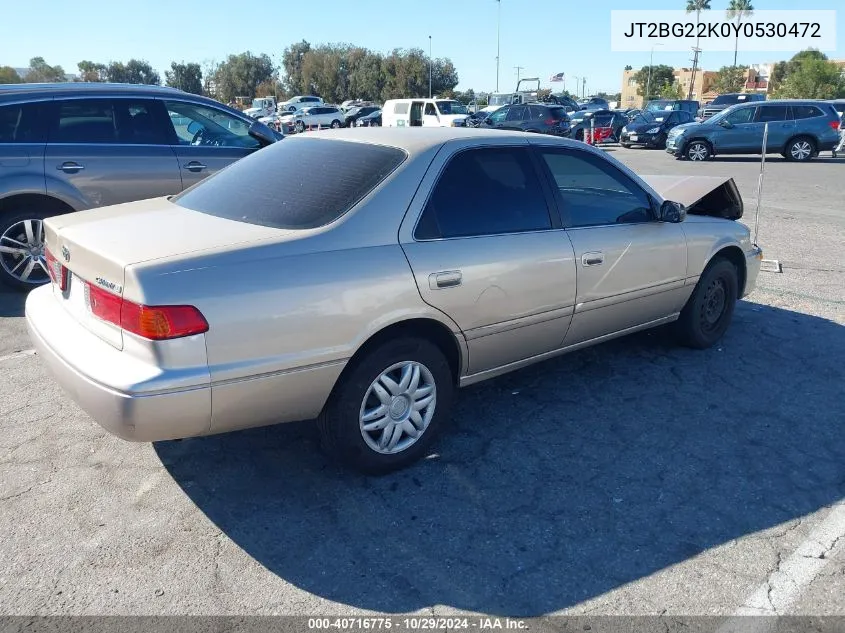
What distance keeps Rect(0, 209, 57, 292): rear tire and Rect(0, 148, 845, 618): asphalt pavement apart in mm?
1793

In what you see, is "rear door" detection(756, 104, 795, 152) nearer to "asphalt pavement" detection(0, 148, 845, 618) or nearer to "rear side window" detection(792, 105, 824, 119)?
"rear side window" detection(792, 105, 824, 119)

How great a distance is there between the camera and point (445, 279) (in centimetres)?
341

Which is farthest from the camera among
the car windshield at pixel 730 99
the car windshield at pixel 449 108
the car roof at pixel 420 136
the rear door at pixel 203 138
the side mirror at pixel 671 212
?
the car windshield at pixel 730 99

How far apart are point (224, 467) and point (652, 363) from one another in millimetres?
3017

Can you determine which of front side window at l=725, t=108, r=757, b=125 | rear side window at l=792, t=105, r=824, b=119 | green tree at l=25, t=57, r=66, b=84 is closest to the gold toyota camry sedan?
front side window at l=725, t=108, r=757, b=125

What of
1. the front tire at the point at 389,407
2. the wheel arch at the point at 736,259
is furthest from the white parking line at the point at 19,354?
the wheel arch at the point at 736,259

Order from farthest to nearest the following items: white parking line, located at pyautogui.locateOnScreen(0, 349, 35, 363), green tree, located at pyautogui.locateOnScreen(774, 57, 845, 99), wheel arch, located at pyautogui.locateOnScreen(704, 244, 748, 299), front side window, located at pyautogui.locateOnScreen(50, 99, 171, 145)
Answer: green tree, located at pyautogui.locateOnScreen(774, 57, 845, 99) → front side window, located at pyautogui.locateOnScreen(50, 99, 171, 145) → wheel arch, located at pyautogui.locateOnScreen(704, 244, 748, 299) → white parking line, located at pyautogui.locateOnScreen(0, 349, 35, 363)

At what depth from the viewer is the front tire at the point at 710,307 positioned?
5043mm

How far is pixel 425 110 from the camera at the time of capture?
96.1ft

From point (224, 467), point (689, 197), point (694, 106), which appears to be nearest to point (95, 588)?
point (224, 467)

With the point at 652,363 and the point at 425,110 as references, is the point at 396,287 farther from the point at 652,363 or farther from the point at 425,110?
the point at 425,110

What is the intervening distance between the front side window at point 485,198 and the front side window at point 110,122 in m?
4.19

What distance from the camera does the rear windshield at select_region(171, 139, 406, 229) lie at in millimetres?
3314

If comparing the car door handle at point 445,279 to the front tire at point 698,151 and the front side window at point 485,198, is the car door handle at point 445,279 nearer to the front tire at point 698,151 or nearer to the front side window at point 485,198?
the front side window at point 485,198
